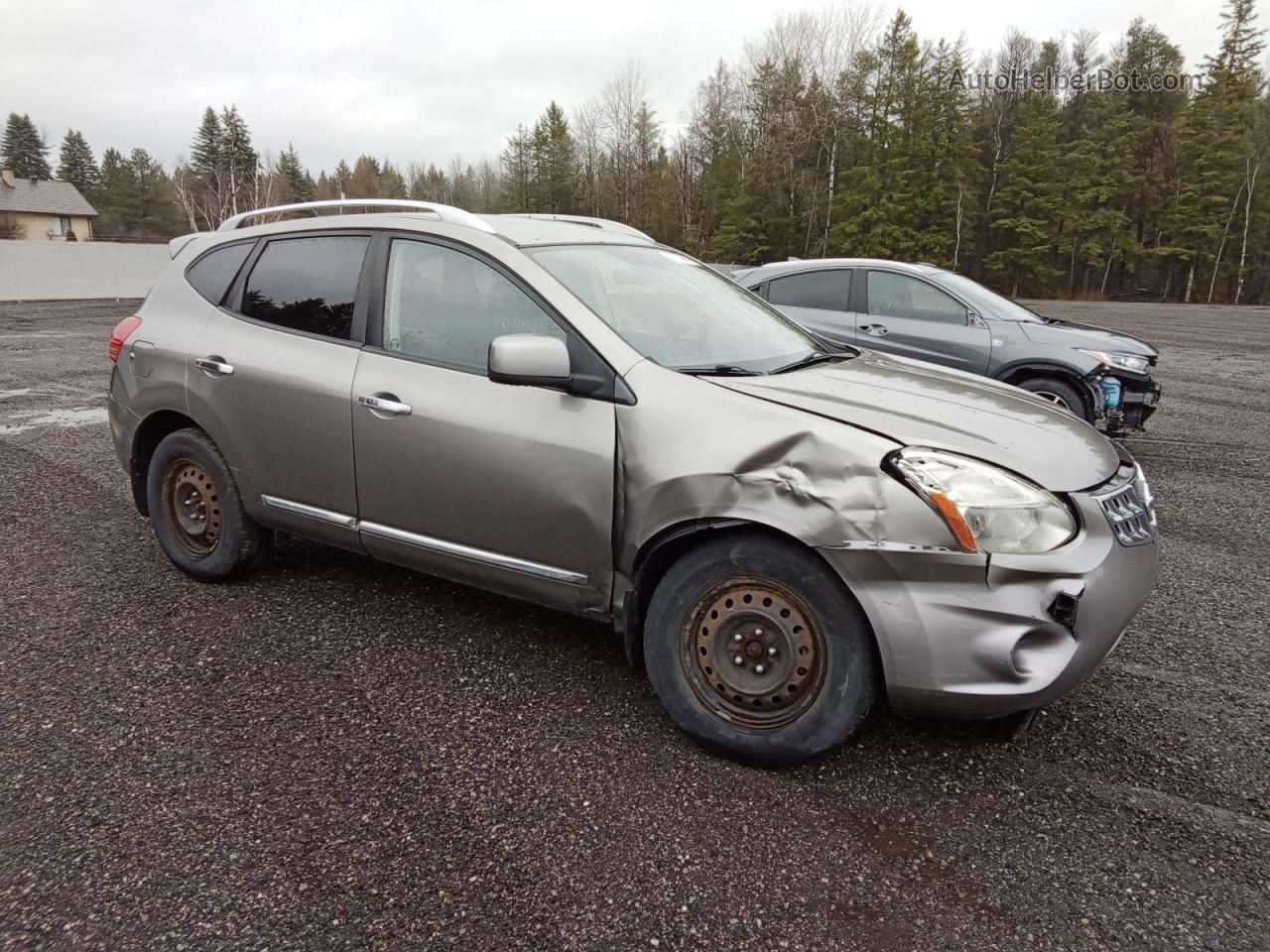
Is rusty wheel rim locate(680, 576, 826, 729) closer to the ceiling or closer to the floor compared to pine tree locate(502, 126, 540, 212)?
closer to the floor

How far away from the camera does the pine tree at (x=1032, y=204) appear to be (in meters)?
46.1

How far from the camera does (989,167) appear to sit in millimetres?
50281

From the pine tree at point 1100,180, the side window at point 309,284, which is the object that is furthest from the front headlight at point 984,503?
the pine tree at point 1100,180

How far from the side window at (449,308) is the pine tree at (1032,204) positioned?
51165 millimetres

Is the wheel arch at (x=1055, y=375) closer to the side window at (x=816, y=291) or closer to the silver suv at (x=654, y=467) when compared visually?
the side window at (x=816, y=291)

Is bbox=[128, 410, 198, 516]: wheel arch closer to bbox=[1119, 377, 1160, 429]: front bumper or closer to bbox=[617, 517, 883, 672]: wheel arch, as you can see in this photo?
bbox=[617, 517, 883, 672]: wheel arch

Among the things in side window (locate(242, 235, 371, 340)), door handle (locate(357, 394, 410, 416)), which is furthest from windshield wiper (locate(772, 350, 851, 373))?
side window (locate(242, 235, 371, 340))

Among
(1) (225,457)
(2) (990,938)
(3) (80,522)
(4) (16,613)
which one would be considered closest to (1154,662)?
(2) (990,938)

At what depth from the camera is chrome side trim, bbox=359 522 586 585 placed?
2.88 meters

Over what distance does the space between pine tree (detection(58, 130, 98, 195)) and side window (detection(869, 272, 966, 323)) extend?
102 metres

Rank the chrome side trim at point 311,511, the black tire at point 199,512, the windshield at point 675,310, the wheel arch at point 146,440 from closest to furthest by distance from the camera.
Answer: the windshield at point 675,310 < the chrome side trim at point 311,511 < the black tire at point 199,512 < the wheel arch at point 146,440

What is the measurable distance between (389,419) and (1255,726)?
11.1 ft

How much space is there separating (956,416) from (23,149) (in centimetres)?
11605

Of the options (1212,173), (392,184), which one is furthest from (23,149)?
(1212,173)
